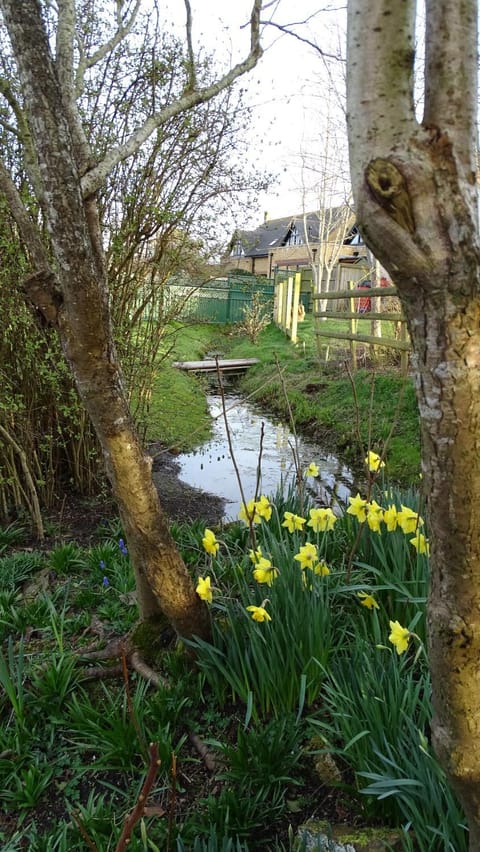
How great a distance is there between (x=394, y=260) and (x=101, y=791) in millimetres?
1893

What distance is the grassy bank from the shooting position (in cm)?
673

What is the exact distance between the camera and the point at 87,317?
1868mm

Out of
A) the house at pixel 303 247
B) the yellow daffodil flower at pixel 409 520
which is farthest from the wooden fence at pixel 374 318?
the house at pixel 303 247

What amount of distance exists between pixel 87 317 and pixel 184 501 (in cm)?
335

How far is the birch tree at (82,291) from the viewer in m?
1.70

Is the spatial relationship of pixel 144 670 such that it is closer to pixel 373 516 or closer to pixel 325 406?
pixel 373 516

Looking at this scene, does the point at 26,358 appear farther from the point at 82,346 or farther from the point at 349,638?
the point at 349,638

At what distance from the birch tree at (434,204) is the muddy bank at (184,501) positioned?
11.3ft

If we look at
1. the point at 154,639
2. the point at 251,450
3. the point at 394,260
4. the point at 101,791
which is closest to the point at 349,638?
the point at 154,639

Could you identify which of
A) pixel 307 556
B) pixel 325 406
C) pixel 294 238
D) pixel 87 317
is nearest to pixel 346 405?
pixel 325 406

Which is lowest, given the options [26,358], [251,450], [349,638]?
[251,450]

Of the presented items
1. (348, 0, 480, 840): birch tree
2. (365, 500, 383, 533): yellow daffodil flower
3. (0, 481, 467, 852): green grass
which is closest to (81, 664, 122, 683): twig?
(0, 481, 467, 852): green grass

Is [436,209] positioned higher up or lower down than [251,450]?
higher up

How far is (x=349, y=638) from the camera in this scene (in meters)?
2.29
